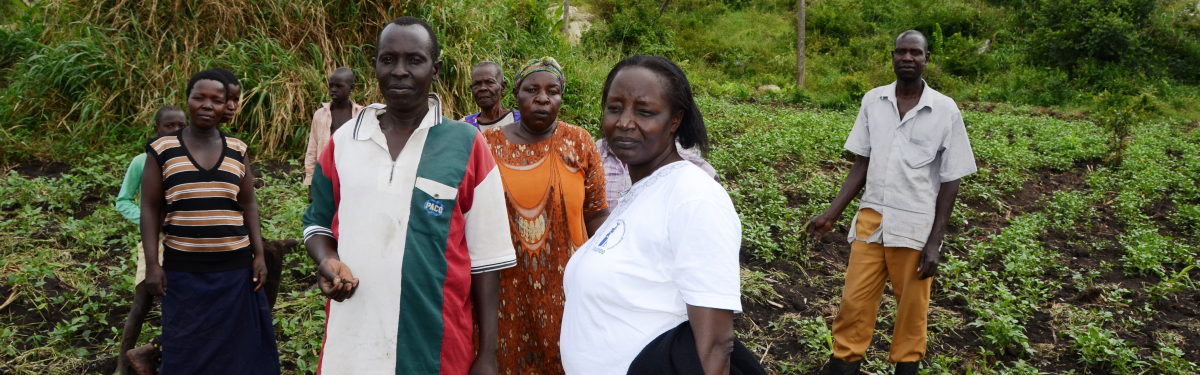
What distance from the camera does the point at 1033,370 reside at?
349cm

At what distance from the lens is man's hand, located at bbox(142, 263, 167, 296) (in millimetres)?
2674

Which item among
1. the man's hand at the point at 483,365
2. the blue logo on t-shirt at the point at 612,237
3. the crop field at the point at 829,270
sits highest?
the blue logo on t-shirt at the point at 612,237

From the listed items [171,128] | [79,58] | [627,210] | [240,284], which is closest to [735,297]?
[627,210]

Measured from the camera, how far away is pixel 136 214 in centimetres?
324

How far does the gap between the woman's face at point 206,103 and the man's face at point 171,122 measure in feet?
2.38

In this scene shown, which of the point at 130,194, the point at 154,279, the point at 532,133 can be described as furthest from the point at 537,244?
the point at 130,194

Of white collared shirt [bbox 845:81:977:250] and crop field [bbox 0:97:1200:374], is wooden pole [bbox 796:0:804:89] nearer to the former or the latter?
crop field [bbox 0:97:1200:374]

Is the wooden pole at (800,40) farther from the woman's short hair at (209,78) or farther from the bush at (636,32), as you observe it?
the woman's short hair at (209,78)

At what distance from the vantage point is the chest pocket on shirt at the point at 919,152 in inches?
127

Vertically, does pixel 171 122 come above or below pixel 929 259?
above

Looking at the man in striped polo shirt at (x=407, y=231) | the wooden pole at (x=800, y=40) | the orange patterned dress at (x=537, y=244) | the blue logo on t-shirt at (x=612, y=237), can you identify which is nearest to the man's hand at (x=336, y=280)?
the man in striped polo shirt at (x=407, y=231)

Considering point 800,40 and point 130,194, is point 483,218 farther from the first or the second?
point 800,40

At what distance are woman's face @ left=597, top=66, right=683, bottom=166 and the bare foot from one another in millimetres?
2270

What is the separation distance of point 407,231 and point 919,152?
94.1 inches
